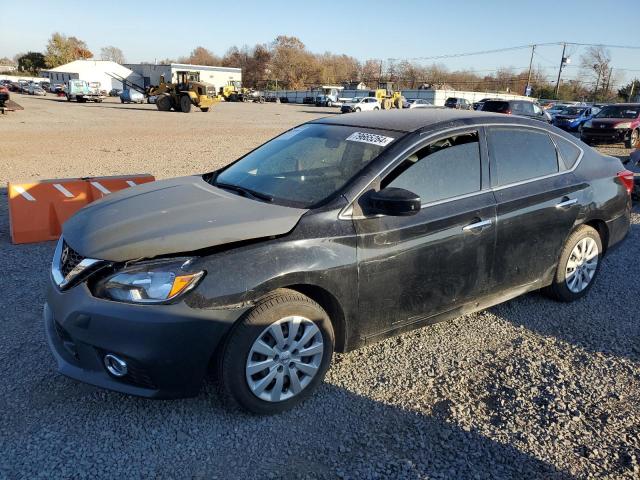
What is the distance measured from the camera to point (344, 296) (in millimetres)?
2939

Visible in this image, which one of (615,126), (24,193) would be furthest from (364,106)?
(24,193)

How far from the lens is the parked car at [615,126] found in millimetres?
17922

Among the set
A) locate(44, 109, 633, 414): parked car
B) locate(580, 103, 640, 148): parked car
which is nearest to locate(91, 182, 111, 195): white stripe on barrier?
locate(44, 109, 633, 414): parked car

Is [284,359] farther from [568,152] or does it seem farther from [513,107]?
[513,107]

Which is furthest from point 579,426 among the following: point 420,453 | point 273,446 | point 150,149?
point 150,149

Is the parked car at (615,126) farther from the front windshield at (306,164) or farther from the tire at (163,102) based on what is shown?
the tire at (163,102)

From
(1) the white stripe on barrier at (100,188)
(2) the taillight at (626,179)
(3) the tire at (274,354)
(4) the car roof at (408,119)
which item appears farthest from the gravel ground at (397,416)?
(1) the white stripe on barrier at (100,188)

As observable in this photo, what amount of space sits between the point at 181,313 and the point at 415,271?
150cm

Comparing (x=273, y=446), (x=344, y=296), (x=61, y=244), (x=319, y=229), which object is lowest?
(x=273, y=446)

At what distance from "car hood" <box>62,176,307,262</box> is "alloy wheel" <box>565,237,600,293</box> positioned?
8.86ft

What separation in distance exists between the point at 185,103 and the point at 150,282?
36.3m

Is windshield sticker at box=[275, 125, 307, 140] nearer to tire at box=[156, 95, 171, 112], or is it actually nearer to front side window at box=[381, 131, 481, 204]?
front side window at box=[381, 131, 481, 204]

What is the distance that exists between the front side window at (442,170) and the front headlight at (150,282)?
1353 millimetres

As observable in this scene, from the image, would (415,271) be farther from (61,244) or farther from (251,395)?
(61,244)
